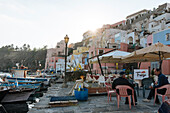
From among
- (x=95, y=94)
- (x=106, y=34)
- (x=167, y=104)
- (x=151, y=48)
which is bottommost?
(x=95, y=94)

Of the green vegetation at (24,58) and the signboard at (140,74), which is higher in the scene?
the green vegetation at (24,58)

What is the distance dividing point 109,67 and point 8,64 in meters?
85.8

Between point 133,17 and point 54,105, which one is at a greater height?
point 133,17

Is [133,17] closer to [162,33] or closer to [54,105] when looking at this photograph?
Result: [162,33]

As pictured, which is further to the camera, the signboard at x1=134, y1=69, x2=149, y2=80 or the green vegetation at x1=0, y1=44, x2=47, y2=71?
the green vegetation at x1=0, y1=44, x2=47, y2=71

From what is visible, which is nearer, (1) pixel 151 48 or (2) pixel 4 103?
(1) pixel 151 48

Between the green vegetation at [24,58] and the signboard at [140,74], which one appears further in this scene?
the green vegetation at [24,58]

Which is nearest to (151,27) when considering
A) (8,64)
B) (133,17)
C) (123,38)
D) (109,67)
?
(123,38)

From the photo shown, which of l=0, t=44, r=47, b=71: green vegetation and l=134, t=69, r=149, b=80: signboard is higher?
l=0, t=44, r=47, b=71: green vegetation

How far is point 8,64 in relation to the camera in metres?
91.2

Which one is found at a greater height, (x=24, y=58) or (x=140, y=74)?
(x=24, y=58)

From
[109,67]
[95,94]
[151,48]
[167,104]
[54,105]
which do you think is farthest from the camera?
[109,67]

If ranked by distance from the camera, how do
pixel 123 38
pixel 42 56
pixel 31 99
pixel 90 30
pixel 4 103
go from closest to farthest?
pixel 4 103
pixel 31 99
pixel 123 38
pixel 90 30
pixel 42 56

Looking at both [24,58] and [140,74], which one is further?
[24,58]
